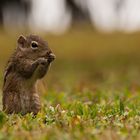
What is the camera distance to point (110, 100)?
11.5 metres

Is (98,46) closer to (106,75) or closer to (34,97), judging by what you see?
(106,75)

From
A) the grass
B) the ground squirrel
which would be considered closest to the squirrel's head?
the ground squirrel

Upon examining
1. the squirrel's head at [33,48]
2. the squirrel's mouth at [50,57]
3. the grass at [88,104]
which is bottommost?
the grass at [88,104]

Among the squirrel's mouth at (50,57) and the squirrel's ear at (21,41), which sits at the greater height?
the squirrel's ear at (21,41)

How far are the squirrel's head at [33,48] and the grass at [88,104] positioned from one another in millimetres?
747

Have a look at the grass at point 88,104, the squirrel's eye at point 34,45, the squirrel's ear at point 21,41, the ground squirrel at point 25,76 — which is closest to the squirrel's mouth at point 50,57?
the ground squirrel at point 25,76

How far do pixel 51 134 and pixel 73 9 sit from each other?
46982 mm

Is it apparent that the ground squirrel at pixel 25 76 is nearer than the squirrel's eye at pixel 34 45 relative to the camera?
Yes

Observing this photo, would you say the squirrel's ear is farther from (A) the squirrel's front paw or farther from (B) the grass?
(B) the grass

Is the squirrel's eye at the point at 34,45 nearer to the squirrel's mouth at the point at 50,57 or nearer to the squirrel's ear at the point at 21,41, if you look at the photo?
the squirrel's ear at the point at 21,41

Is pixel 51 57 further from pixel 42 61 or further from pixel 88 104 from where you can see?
pixel 88 104

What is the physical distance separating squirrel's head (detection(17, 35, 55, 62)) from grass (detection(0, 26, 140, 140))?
0.75 meters

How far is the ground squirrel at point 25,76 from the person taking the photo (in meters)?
9.34

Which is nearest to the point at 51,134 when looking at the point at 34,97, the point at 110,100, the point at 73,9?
the point at 34,97
